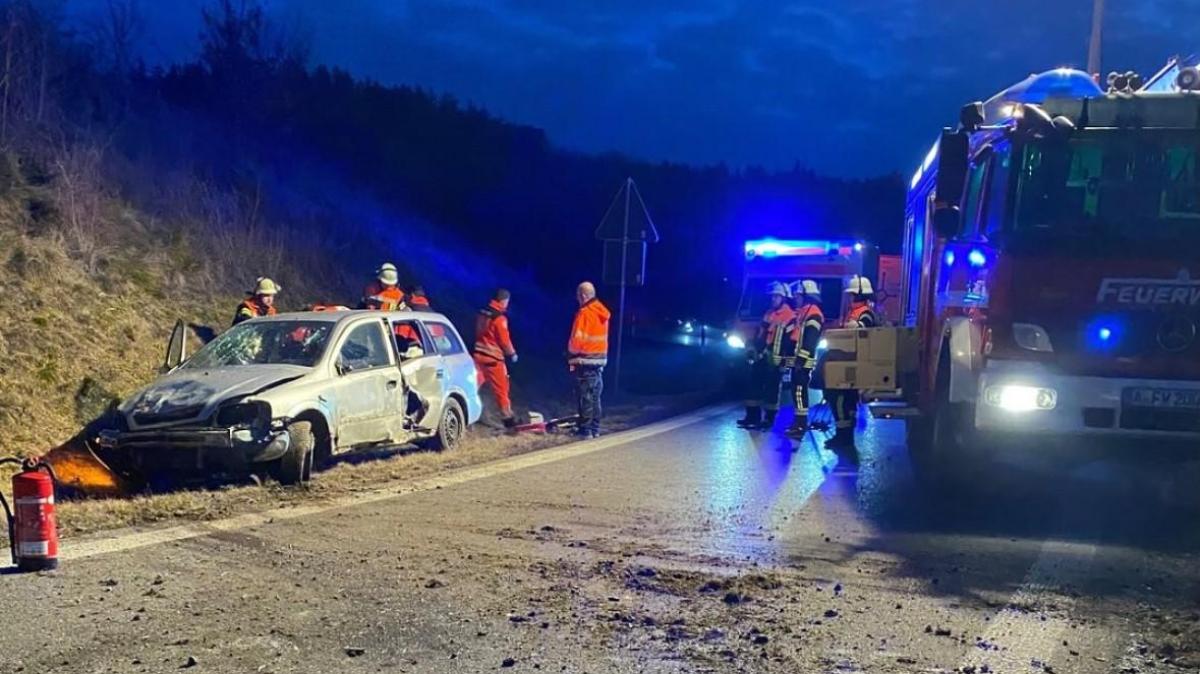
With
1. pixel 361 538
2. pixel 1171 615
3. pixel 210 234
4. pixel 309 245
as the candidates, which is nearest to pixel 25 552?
pixel 361 538

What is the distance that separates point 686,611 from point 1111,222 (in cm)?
427

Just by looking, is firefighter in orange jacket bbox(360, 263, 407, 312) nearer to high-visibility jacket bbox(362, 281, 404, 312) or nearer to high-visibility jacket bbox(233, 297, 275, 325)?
high-visibility jacket bbox(362, 281, 404, 312)

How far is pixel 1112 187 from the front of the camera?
720 centimetres

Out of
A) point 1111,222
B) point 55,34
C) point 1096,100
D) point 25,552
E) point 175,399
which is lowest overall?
point 25,552

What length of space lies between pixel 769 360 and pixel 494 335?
322 cm

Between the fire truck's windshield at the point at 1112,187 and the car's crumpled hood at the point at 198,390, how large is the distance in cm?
582

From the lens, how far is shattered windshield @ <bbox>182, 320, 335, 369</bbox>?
902 cm

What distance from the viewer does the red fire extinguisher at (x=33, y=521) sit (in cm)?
549

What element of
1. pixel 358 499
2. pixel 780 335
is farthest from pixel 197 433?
pixel 780 335

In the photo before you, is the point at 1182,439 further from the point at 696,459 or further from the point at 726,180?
the point at 726,180

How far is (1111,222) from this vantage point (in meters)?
7.08

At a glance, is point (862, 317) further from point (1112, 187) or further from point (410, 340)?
point (410, 340)

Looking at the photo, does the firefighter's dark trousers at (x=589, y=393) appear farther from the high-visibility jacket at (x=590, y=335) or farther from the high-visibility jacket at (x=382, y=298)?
the high-visibility jacket at (x=382, y=298)

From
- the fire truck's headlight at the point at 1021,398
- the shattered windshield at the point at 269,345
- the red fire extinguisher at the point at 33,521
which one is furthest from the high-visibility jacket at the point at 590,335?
the red fire extinguisher at the point at 33,521
